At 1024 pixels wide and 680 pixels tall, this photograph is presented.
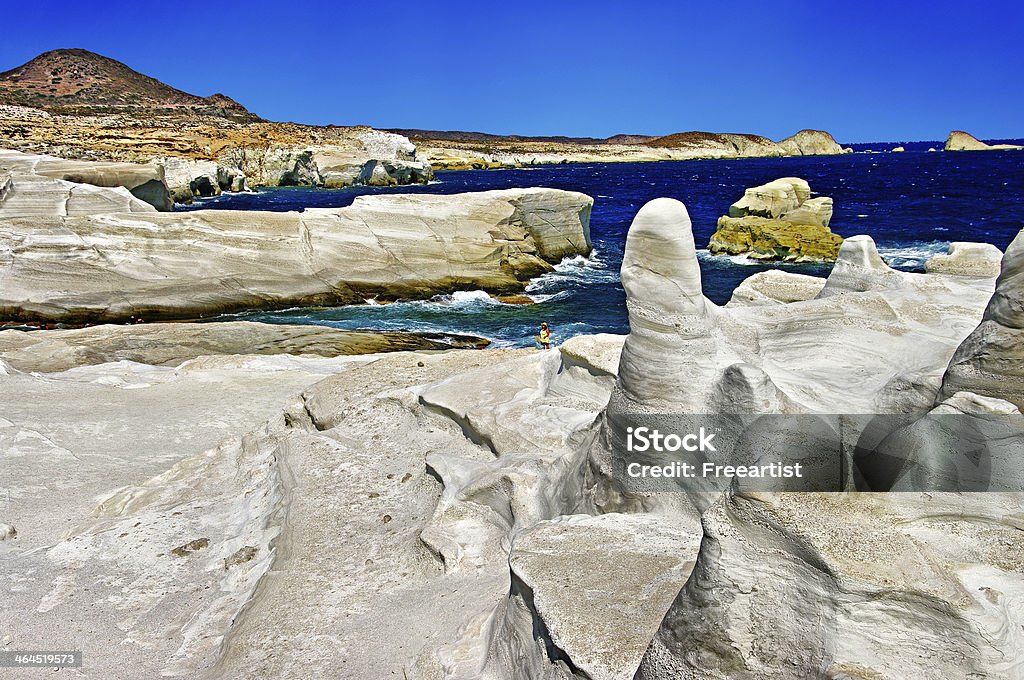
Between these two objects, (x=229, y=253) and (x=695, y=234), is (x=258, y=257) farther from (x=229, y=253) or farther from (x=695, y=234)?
(x=695, y=234)

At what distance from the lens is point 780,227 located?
28547mm

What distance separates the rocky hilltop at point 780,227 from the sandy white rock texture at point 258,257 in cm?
997

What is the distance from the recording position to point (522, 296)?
73.8ft

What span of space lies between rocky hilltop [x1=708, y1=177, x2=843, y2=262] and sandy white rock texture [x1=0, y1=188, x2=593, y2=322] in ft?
32.7

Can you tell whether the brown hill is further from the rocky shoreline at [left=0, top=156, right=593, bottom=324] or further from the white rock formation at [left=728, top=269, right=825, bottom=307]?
the white rock formation at [left=728, top=269, right=825, bottom=307]

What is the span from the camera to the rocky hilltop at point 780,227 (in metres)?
27.6

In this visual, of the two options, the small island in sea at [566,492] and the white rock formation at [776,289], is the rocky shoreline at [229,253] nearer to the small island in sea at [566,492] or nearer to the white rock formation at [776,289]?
the small island in sea at [566,492]

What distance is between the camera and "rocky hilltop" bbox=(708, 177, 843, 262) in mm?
27641

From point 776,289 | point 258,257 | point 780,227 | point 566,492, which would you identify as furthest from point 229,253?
point 780,227

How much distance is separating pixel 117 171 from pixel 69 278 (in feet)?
27.4

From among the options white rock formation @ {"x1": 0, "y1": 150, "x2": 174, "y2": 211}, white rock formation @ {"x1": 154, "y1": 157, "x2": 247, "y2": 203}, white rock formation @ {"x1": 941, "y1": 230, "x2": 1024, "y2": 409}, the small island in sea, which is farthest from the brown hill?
white rock formation @ {"x1": 941, "y1": 230, "x2": 1024, "y2": 409}

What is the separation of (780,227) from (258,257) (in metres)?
19.3

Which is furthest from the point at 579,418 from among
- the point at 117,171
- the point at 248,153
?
the point at 248,153

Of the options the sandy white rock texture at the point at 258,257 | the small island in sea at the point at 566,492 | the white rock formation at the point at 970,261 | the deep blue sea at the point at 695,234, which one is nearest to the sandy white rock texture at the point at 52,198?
the sandy white rock texture at the point at 258,257
